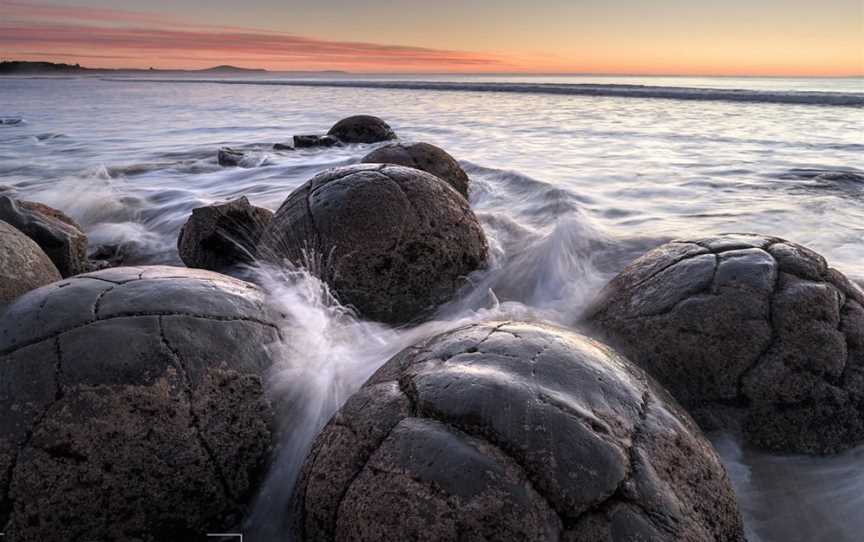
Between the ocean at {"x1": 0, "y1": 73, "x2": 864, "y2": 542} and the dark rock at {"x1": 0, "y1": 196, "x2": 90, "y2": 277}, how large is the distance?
5.10 ft

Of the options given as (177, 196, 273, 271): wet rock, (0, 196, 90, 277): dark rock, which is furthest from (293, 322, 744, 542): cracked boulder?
(0, 196, 90, 277): dark rock

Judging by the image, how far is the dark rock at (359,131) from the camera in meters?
15.1

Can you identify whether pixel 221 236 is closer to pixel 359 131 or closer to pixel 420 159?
pixel 420 159

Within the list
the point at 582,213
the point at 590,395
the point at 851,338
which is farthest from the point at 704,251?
the point at 582,213

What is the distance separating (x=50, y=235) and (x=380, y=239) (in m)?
2.67

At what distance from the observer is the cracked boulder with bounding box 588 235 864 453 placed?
3.16 metres

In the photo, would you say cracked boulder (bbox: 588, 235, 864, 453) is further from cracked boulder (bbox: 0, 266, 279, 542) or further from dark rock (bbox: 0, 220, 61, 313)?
dark rock (bbox: 0, 220, 61, 313)

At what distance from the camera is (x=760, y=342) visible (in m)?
3.26

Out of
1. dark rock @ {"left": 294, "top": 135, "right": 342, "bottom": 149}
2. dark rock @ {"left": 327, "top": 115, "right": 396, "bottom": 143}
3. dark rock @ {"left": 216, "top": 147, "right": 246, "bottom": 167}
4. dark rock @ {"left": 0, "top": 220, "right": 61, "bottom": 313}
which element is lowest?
dark rock @ {"left": 216, "top": 147, "right": 246, "bottom": 167}

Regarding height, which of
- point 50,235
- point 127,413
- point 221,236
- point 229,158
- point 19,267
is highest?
point 19,267

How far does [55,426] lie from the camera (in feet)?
7.70

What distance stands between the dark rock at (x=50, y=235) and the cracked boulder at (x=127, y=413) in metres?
2.27

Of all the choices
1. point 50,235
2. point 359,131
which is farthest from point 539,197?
point 359,131

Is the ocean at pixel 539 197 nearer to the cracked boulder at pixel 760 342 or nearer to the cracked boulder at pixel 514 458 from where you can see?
the cracked boulder at pixel 760 342
